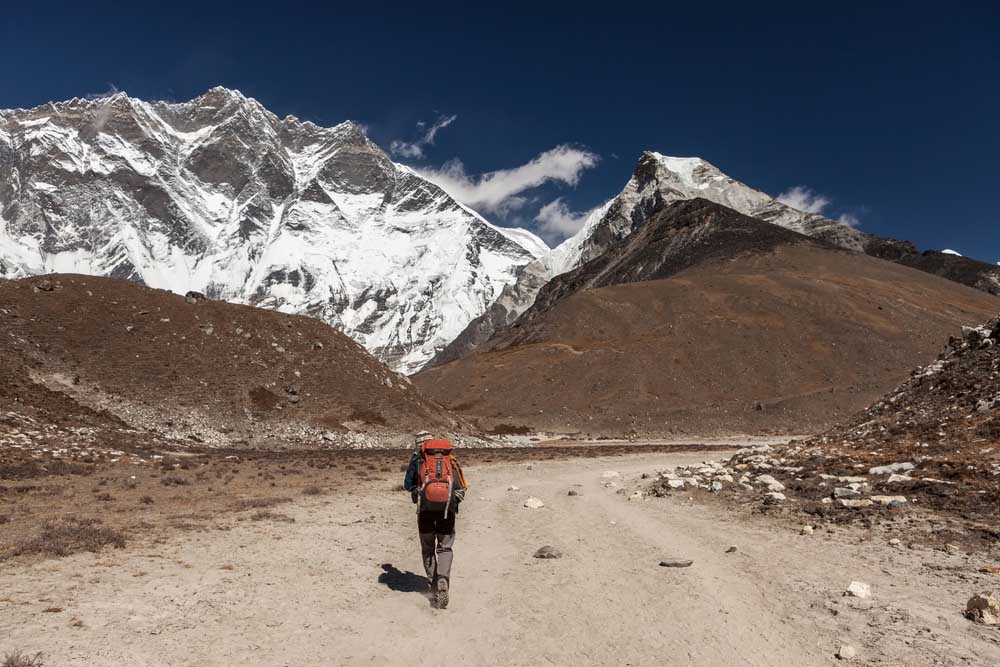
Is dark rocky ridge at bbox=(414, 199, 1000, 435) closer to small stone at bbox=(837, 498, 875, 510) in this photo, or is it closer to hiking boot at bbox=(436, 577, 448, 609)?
small stone at bbox=(837, 498, 875, 510)

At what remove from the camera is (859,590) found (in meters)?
7.98

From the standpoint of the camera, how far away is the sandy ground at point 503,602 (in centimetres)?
651

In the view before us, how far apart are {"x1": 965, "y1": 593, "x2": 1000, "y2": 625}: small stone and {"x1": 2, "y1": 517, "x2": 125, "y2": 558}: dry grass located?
11349 mm

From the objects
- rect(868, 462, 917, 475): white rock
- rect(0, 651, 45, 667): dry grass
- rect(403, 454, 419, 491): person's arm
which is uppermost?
rect(403, 454, 419, 491): person's arm

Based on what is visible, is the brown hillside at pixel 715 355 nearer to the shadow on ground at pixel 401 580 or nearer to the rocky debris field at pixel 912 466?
the rocky debris field at pixel 912 466

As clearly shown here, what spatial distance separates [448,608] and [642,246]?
135636mm

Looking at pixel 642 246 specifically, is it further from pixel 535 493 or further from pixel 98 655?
pixel 98 655

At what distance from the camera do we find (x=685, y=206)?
5453 inches

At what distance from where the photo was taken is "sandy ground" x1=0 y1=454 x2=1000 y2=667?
6.51 meters

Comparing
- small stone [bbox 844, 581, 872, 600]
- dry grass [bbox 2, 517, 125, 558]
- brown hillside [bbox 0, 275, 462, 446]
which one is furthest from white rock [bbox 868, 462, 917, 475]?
brown hillside [bbox 0, 275, 462, 446]

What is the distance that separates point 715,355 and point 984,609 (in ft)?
225

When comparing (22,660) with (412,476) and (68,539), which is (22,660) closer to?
(412,476)

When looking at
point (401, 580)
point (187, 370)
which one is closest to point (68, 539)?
point (401, 580)

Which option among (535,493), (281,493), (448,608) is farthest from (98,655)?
(535,493)
